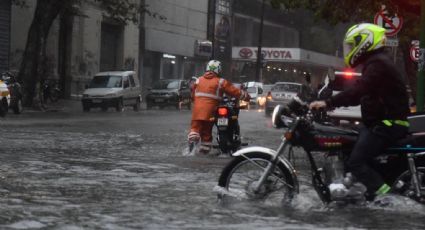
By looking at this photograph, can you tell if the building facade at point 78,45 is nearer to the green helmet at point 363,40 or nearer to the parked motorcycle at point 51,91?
the parked motorcycle at point 51,91

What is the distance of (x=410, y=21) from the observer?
23.6 meters

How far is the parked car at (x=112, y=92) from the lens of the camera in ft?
118

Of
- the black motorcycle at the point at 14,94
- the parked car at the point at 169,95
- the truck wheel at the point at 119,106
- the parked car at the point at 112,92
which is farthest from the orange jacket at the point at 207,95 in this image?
the parked car at the point at 169,95

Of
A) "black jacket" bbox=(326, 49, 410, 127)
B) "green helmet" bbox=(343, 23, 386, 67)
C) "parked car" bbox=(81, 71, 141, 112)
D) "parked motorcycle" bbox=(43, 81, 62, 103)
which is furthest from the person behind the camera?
"parked motorcycle" bbox=(43, 81, 62, 103)

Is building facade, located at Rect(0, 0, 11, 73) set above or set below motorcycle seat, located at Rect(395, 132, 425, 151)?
above

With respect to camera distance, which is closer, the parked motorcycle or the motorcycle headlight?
the motorcycle headlight

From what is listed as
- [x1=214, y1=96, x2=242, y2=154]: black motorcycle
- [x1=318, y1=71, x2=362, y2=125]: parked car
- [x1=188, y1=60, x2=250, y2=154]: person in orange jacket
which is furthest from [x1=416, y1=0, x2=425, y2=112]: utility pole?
[x1=318, y1=71, x2=362, y2=125]: parked car

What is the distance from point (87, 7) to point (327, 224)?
40282 millimetres

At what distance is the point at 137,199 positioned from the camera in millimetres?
8469

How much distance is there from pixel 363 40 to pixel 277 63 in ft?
228

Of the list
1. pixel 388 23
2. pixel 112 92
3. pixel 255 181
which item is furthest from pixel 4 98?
pixel 255 181

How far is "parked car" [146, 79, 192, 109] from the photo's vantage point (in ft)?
140

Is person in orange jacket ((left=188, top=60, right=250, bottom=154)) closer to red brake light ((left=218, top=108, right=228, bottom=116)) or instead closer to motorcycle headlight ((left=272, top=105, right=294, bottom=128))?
red brake light ((left=218, top=108, right=228, bottom=116))

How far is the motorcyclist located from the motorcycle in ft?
0.51
